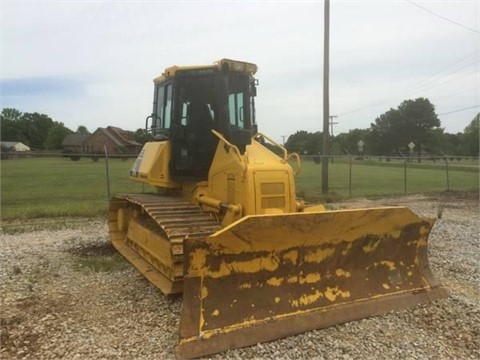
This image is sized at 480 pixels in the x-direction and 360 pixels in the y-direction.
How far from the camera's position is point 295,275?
484 cm

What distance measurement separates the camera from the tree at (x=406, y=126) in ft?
299

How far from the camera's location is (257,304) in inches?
179

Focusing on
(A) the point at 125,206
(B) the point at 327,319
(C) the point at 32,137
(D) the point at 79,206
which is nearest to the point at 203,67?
(A) the point at 125,206

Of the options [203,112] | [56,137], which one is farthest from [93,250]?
[56,137]

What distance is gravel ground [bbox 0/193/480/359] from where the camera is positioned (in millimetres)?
4227

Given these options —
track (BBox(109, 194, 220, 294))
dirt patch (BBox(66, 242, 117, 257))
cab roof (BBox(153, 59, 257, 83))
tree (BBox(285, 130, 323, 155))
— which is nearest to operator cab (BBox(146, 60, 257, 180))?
cab roof (BBox(153, 59, 257, 83))

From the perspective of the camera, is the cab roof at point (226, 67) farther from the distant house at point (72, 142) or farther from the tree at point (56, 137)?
the tree at point (56, 137)

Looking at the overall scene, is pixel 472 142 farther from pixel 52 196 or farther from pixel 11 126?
pixel 11 126

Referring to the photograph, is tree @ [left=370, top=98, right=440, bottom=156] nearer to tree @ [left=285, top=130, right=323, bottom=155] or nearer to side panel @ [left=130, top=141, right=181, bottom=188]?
tree @ [left=285, top=130, right=323, bottom=155]

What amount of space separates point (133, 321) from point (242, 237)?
1530mm

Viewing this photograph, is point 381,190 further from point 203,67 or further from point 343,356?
point 343,356

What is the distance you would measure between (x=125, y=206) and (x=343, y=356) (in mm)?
5079

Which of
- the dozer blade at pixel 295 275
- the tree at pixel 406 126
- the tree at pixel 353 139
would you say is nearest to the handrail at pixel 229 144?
the dozer blade at pixel 295 275

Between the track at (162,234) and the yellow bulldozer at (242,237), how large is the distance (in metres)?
0.02
